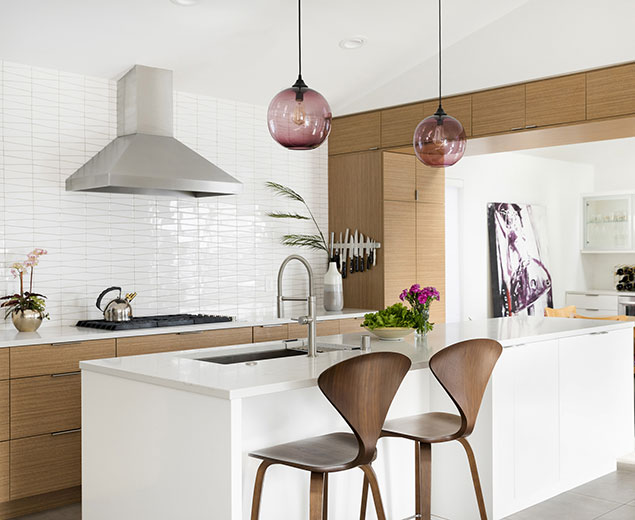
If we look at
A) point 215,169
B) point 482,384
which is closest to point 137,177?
point 215,169

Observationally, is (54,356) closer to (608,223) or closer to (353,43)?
(353,43)

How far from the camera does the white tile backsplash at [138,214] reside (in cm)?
445

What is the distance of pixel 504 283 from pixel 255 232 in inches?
132

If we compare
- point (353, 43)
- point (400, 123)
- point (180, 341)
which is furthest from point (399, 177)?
point (180, 341)

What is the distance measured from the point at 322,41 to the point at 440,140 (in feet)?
6.27

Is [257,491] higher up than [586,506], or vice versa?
[257,491]

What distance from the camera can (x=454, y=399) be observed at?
2.89 m

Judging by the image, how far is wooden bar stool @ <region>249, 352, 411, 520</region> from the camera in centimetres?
240

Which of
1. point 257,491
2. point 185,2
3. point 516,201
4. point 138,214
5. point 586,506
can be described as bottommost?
point 586,506

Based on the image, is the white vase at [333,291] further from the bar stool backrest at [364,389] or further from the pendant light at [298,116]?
the bar stool backrest at [364,389]

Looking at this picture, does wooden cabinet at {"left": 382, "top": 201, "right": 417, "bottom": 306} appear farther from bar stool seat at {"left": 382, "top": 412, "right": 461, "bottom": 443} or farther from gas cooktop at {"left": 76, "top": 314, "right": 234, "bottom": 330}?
bar stool seat at {"left": 382, "top": 412, "right": 461, "bottom": 443}

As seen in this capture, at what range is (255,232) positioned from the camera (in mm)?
5812

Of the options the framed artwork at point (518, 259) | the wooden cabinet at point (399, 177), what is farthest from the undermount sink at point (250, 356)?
the framed artwork at point (518, 259)

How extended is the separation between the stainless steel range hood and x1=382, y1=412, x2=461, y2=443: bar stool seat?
2125 millimetres
